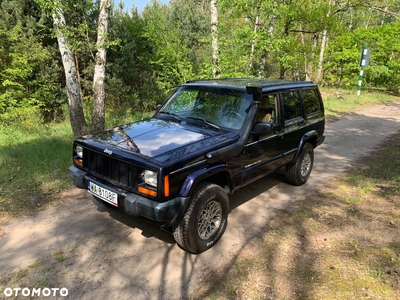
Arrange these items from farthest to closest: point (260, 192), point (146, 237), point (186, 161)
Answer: point (260, 192)
point (146, 237)
point (186, 161)

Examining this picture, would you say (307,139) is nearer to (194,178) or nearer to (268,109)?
(268,109)

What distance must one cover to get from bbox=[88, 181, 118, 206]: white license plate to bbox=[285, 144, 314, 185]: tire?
321cm

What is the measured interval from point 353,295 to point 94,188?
294 cm

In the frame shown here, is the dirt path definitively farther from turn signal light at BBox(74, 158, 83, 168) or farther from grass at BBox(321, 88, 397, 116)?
grass at BBox(321, 88, 397, 116)

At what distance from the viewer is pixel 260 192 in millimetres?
5043

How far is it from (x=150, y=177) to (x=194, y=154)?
0.54m

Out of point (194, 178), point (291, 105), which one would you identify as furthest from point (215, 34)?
point (194, 178)

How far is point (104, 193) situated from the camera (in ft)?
10.8

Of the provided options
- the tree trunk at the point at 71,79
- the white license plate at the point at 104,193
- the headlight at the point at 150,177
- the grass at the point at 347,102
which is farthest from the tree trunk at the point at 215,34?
the headlight at the point at 150,177

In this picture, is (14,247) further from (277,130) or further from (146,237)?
(277,130)

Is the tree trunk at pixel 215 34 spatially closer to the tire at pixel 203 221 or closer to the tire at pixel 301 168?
the tire at pixel 301 168

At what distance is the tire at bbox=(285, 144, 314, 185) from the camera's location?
5141 millimetres

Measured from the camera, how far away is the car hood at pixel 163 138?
3174 millimetres

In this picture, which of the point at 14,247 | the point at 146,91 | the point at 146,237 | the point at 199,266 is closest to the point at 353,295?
the point at 199,266
